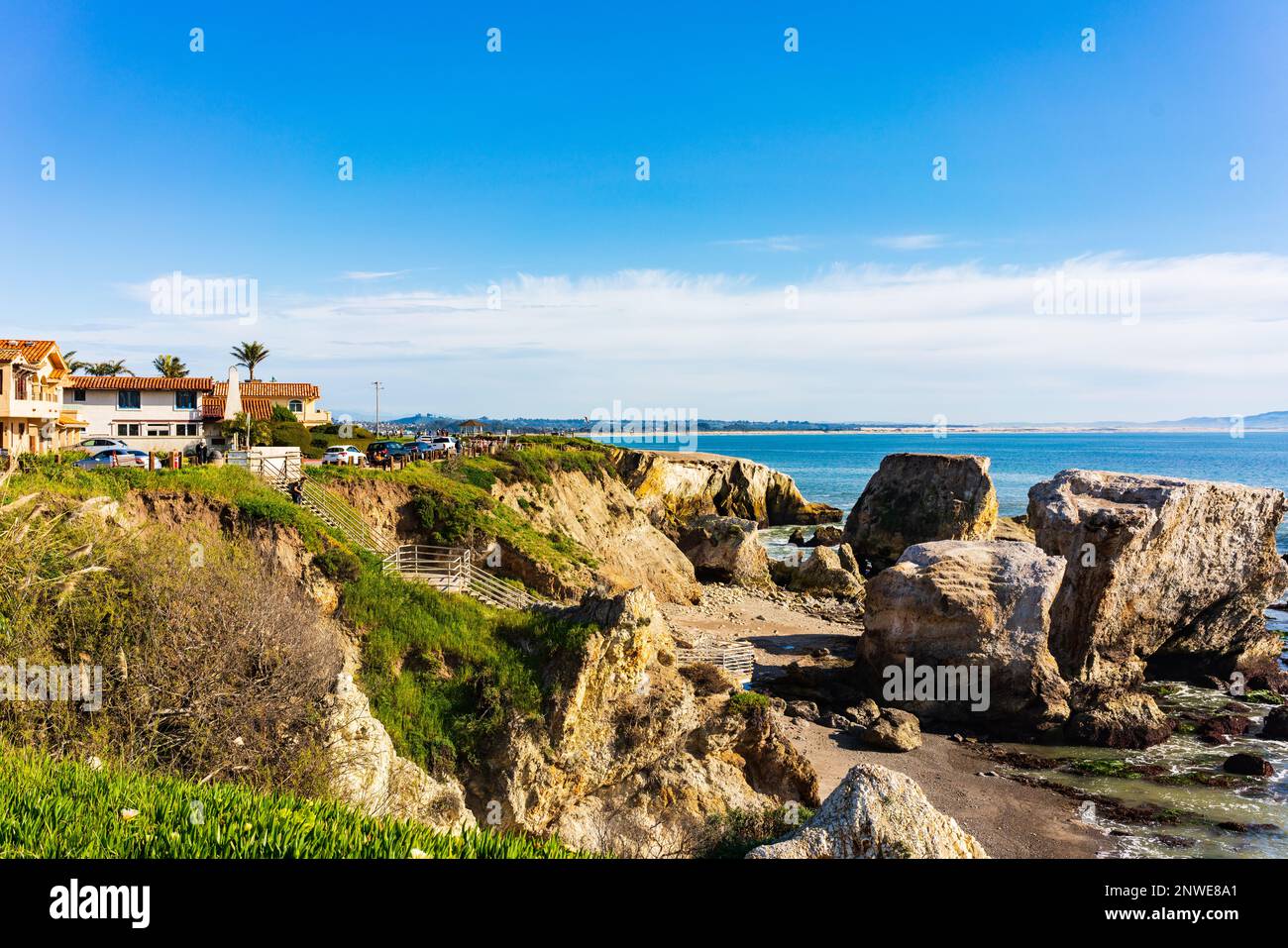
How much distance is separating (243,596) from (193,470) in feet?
46.5

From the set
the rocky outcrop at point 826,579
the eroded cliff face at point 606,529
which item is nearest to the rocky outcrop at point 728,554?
the rocky outcrop at point 826,579

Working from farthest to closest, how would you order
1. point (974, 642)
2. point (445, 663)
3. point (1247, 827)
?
point (974, 642) < point (1247, 827) < point (445, 663)

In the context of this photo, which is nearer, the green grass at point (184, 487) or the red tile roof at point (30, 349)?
the green grass at point (184, 487)

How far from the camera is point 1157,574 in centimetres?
3597

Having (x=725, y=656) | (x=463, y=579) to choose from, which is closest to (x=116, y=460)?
(x=463, y=579)

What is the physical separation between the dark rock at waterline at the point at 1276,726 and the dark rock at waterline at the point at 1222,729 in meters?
0.63

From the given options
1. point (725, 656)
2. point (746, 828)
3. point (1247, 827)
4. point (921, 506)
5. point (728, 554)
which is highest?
point (921, 506)

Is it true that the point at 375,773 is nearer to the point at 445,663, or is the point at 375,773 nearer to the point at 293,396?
the point at 445,663

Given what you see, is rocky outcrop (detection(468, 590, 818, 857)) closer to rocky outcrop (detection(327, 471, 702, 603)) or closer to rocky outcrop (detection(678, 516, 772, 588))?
rocky outcrop (detection(327, 471, 702, 603))

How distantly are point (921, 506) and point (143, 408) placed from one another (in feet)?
178

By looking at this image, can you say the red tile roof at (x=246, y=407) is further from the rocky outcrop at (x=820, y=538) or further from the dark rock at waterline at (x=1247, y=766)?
the dark rock at waterline at (x=1247, y=766)

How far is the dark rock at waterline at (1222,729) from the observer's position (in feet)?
94.9

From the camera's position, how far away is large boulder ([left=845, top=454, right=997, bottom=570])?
212 ft

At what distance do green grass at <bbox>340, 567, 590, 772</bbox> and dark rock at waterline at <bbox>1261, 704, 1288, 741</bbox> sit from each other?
24445 millimetres
